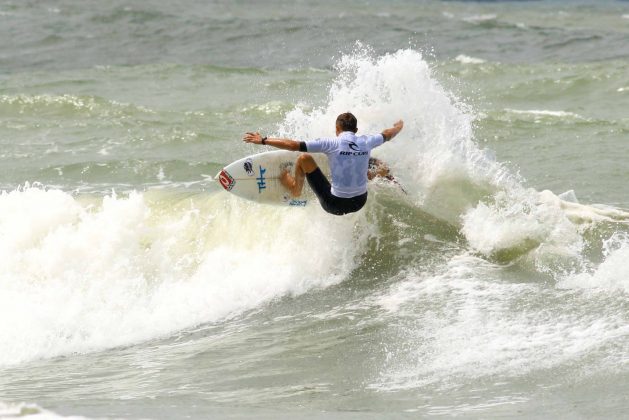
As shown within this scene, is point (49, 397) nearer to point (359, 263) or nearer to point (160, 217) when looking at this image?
point (359, 263)

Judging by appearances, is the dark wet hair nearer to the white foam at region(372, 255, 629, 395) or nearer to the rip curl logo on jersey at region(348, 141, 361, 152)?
the rip curl logo on jersey at region(348, 141, 361, 152)

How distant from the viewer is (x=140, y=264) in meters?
11.1

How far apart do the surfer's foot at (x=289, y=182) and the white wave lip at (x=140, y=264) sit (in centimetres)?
42

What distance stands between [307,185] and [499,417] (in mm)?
4308

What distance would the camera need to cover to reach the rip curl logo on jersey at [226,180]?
10344 mm

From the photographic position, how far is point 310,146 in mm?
9211

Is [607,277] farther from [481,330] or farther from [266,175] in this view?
[266,175]

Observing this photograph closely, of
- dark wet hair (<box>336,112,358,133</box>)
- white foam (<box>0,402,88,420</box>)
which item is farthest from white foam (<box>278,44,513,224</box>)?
white foam (<box>0,402,88,420</box>)

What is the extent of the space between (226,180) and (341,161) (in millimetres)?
1536

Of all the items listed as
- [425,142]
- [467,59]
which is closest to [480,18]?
[467,59]

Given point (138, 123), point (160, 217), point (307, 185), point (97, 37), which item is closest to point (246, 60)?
point (97, 37)

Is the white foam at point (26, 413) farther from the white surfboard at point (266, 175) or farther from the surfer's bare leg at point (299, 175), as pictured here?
the white surfboard at point (266, 175)

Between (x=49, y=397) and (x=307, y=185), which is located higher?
(x=307, y=185)

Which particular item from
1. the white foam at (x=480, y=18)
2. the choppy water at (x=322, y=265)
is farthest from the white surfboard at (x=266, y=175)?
the white foam at (x=480, y=18)
